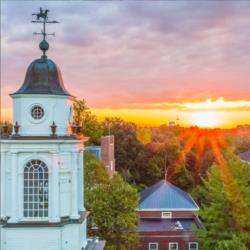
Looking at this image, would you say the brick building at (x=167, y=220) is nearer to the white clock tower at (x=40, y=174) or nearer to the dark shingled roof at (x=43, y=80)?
the white clock tower at (x=40, y=174)

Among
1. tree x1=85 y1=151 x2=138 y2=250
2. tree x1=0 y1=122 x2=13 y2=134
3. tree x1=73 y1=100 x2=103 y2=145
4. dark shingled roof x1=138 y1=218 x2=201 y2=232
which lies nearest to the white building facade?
tree x1=0 y1=122 x2=13 y2=134

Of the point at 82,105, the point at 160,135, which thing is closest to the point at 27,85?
the point at 82,105

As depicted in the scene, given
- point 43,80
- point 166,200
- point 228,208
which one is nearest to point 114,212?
point 228,208

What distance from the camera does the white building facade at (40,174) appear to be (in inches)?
392

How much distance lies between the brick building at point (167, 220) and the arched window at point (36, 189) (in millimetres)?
13991

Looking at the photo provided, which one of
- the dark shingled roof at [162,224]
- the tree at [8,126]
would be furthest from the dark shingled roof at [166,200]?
the tree at [8,126]

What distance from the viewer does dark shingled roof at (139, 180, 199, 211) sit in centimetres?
2609

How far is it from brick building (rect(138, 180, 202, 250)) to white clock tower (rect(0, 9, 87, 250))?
13.9 m

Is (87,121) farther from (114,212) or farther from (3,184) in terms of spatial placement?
(3,184)

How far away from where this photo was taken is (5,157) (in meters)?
10.1

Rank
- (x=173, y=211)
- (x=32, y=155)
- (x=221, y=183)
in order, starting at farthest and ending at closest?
1. (x=173, y=211)
2. (x=221, y=183)
3. (x=32, y=155)

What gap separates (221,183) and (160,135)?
3327cm

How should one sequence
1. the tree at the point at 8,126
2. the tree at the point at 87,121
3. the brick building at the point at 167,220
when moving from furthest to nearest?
the tree at the point at 87,121
the brick building at the point at 167,220
the tree at the point at 8,126

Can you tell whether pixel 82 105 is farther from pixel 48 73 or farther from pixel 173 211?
pixel 48 73
